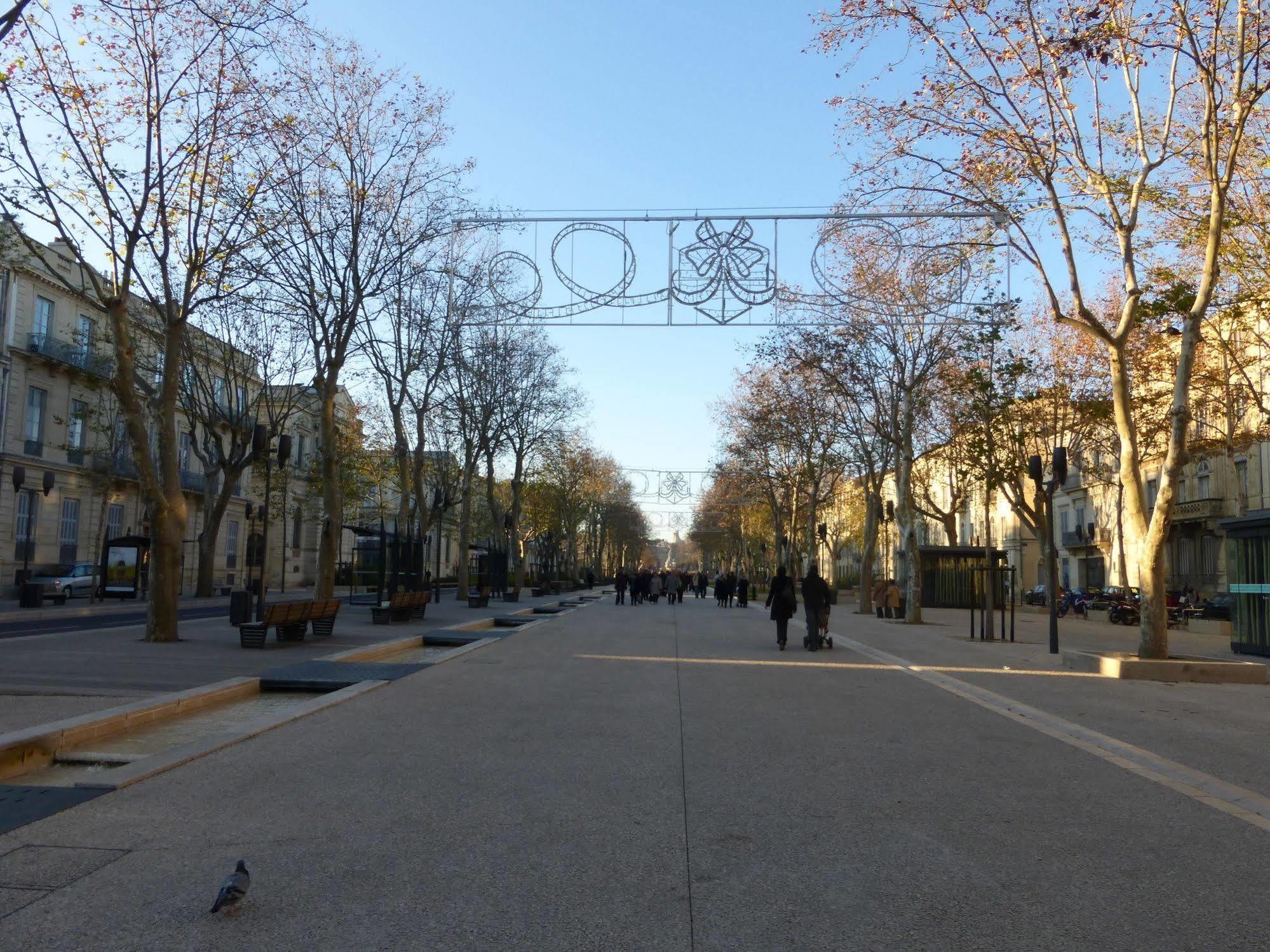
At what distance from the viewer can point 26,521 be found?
40.7 m

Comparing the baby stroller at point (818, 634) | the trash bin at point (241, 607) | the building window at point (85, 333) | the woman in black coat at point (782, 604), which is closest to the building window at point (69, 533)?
the building window at point (85, 333)

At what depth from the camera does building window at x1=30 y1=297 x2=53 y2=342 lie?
135 feet

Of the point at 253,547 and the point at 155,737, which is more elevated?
the point at 253,547

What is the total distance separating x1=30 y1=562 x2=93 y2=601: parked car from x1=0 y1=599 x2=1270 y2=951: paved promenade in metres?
30.3

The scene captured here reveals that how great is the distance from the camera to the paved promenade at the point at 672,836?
13.8 ft

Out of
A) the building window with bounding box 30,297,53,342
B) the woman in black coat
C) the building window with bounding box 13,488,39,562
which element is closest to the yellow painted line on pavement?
the woman in black coat

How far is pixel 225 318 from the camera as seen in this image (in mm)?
33281

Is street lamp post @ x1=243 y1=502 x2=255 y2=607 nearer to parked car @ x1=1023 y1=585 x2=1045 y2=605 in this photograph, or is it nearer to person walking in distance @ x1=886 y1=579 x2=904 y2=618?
person walking in distance @ x1=886 y1=579 x2=904 y2=618

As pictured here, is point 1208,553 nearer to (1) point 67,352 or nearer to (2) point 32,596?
(2) point 32,596

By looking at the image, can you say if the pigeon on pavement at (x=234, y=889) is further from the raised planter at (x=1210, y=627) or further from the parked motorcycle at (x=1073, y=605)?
the parked motorcycle at (x=1073, y=605)

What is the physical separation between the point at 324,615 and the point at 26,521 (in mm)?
28293

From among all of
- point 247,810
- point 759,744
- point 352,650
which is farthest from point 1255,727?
point 352,650

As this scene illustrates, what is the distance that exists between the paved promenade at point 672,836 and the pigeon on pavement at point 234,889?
104 mm

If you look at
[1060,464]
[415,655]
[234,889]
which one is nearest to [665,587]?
[1060,464]
